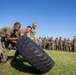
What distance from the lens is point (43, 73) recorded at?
845 cm

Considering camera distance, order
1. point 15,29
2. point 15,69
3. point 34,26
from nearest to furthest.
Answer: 1. point 15,69
2. point 15,29
3. point 34,26

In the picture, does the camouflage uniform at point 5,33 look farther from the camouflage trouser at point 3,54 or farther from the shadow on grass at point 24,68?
the shadow on grass at point 24,68

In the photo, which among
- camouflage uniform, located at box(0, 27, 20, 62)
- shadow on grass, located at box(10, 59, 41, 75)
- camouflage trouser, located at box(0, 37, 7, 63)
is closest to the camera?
shadow on grass, located at box(10, 59, 41, 75)

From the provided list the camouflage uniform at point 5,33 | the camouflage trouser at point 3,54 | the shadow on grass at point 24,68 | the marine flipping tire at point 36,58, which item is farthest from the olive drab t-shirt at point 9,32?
the marine flipping tire at point 36,58

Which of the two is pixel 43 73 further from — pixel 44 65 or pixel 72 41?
pixel 72 41

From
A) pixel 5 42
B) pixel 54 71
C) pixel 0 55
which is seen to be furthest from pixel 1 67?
pixel 54 71

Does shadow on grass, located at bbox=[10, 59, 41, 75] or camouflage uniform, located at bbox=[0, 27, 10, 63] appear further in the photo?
camouflage uniform, located at bbox=[0, 27, 10, 63]

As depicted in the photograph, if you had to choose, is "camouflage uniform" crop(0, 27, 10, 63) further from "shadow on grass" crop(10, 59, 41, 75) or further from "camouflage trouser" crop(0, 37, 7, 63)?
"shadow on grass" crop(10, 59, 41, 75)

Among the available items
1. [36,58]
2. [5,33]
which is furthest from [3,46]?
[36,58]

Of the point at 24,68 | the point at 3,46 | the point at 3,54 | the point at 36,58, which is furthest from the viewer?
the point at 3,46

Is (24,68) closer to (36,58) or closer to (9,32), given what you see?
(36,58)

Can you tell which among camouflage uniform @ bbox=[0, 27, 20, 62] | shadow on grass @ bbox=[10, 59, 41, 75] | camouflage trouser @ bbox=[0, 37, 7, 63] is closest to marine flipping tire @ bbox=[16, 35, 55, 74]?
shadow on grass @ bbox=[10, 59, 41, 75]

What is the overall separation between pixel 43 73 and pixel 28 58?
0.80 metres

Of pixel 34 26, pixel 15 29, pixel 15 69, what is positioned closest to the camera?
pixel 15 69
